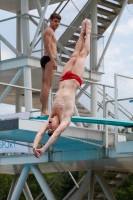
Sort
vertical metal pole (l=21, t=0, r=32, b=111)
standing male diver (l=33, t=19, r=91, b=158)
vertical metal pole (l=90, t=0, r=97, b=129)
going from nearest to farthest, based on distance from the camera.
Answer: standing male diver (l=33, t=19, r=91, b=158) < vertical metal pole (l=21, t=0, r=32, b=111) < vertical metal pole (l=90, t=0, r=97, b=129)

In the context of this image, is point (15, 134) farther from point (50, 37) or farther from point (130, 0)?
point (130, 0)

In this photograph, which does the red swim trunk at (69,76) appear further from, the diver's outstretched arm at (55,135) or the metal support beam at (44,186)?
the metal support beam at (44,186)

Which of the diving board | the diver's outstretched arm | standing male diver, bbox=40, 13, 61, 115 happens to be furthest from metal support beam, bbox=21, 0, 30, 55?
the diver's outstretched arm

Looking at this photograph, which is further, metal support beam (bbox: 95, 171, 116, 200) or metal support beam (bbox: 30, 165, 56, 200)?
metal support beam (bbox: 95, 171, 116, 200)

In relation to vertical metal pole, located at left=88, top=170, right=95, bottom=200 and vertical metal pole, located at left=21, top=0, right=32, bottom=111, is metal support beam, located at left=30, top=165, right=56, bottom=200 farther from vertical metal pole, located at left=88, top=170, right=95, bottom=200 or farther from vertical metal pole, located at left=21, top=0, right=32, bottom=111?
vertical metal pole, located at left=88, top=170, right=95, bottom=200

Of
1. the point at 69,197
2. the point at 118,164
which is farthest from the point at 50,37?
the point at 69,197

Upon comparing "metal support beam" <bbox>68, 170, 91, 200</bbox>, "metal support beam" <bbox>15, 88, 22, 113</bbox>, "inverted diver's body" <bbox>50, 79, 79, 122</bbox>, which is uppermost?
"metal support beam" <bbox>15, 88, 22, 113</bbox>

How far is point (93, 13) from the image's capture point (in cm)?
3209

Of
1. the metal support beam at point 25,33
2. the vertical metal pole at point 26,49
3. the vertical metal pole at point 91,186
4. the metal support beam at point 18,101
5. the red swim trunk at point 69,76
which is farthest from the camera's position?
the metal support beam at point 18,101

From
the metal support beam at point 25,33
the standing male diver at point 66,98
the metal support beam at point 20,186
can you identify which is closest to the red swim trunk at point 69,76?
the standing male diver at point 66,98

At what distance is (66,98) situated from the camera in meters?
14.3

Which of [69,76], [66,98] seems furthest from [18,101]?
[66,98]

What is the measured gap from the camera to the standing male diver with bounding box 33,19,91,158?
535 inches

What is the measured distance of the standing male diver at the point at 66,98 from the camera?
13.6 meters
